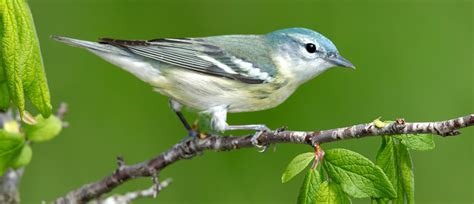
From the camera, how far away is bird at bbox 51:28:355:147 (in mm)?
4176

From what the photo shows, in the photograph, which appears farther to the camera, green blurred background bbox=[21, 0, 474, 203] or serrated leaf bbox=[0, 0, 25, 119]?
green blurred background bbox=[21, 0, 474, 203]

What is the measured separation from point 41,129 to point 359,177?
1.54 metres

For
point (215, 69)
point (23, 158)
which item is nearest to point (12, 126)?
point (23, 158)

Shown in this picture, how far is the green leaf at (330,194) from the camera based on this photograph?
242 cm

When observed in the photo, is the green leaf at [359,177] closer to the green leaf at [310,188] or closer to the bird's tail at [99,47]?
the green leaf at [310,188]

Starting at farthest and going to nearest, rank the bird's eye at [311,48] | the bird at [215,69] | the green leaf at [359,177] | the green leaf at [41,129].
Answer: the bird's eye at [311,48]
the bird at [215,69]
the green leaf at [41,129]
the green leaf at [359,177]

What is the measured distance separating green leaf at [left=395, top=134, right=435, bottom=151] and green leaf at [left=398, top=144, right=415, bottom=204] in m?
0.04

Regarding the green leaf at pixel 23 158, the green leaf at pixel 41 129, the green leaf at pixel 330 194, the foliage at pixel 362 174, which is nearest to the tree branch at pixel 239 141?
the foliage at pixel 362 174

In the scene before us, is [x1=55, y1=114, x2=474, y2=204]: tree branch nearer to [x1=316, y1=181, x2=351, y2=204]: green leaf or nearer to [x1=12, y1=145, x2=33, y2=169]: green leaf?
[x1=316, y1=181, x2=351, y2=204]: green leaf

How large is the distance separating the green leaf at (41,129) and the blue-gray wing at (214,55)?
3.13ft

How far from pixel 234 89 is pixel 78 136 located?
6.32 feet

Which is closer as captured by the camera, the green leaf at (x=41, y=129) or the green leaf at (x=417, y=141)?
the green leaf at (x=417, y=141)

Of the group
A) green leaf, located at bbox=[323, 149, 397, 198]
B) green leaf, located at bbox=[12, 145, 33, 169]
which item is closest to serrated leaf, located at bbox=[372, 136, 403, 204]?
green leaf, located at bbox=[323, 149, 397, 198]

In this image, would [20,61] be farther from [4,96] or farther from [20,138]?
[20,138]
